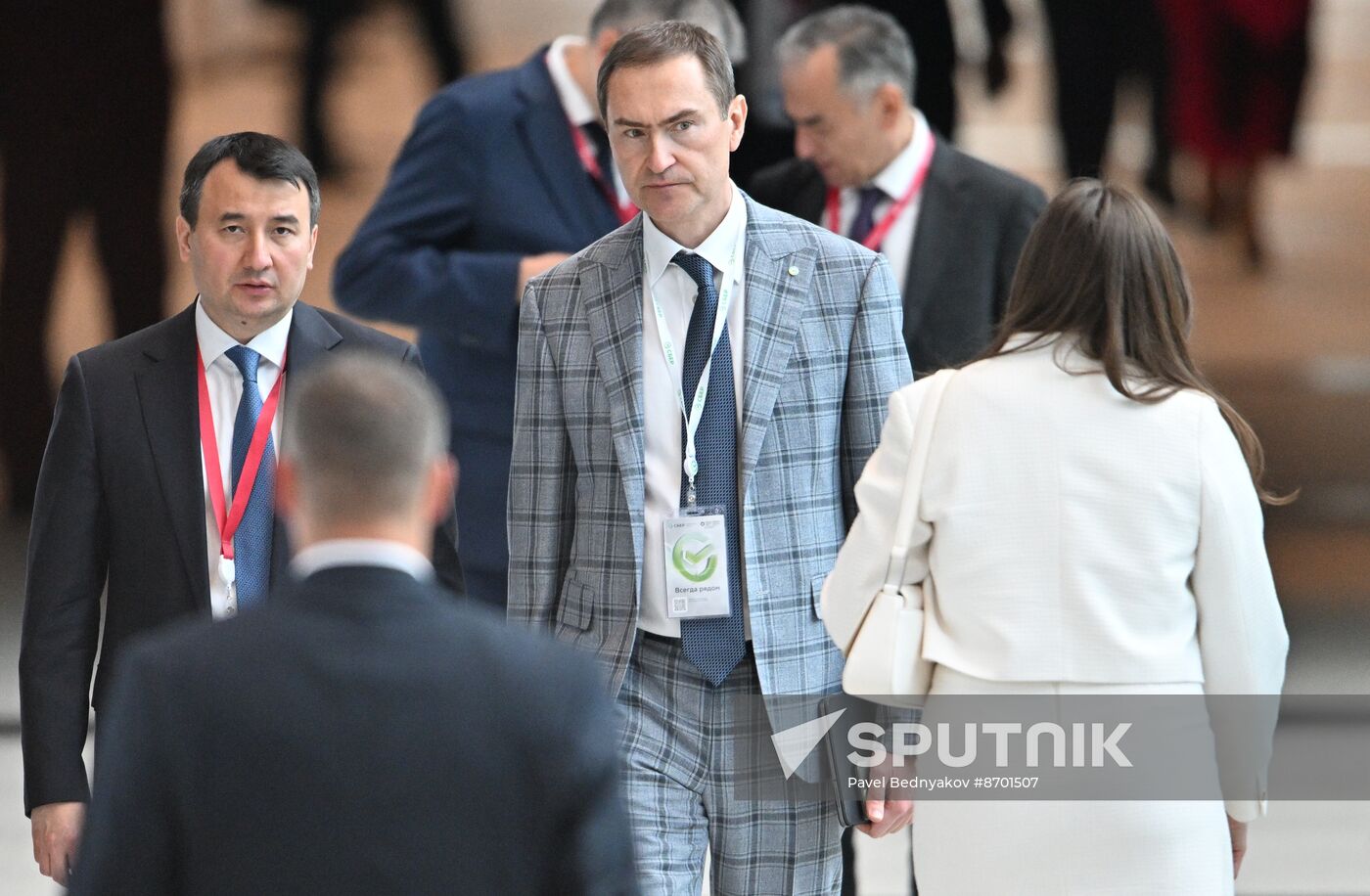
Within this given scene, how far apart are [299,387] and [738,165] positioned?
435 centimetres

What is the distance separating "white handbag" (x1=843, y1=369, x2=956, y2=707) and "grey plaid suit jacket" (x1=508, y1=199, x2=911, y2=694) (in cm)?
31

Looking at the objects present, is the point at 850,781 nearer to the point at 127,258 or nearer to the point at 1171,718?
the point at 1171,718

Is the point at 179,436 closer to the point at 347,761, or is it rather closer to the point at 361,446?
the point at 361,446

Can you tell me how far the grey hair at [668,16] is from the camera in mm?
4215

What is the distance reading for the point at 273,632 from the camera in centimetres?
160

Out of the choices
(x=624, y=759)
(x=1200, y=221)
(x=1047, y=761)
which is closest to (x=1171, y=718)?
(x=1047, y=761)

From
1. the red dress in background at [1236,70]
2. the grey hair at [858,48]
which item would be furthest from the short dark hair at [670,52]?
the red dress in background at [1236,70]

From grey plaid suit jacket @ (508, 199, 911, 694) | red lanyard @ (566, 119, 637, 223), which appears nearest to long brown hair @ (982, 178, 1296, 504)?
grey plaid suit jacket @ (508, 199, 911, 694)

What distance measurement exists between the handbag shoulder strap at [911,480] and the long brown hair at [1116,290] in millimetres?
153

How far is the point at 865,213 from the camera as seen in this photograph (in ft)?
14.9

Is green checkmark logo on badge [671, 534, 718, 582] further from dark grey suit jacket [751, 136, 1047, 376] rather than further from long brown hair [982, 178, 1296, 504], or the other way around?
dark grey suit jacket [751, 136, 1047, 376]

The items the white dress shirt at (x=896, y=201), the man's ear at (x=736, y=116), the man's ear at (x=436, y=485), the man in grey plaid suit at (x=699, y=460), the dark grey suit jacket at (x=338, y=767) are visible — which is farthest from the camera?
the white dress shirt at (x=896, y=201)

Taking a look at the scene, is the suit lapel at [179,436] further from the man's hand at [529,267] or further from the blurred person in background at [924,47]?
the blurred person in background at [924,47]

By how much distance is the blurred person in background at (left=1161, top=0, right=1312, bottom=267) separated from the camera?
637 centimetres
